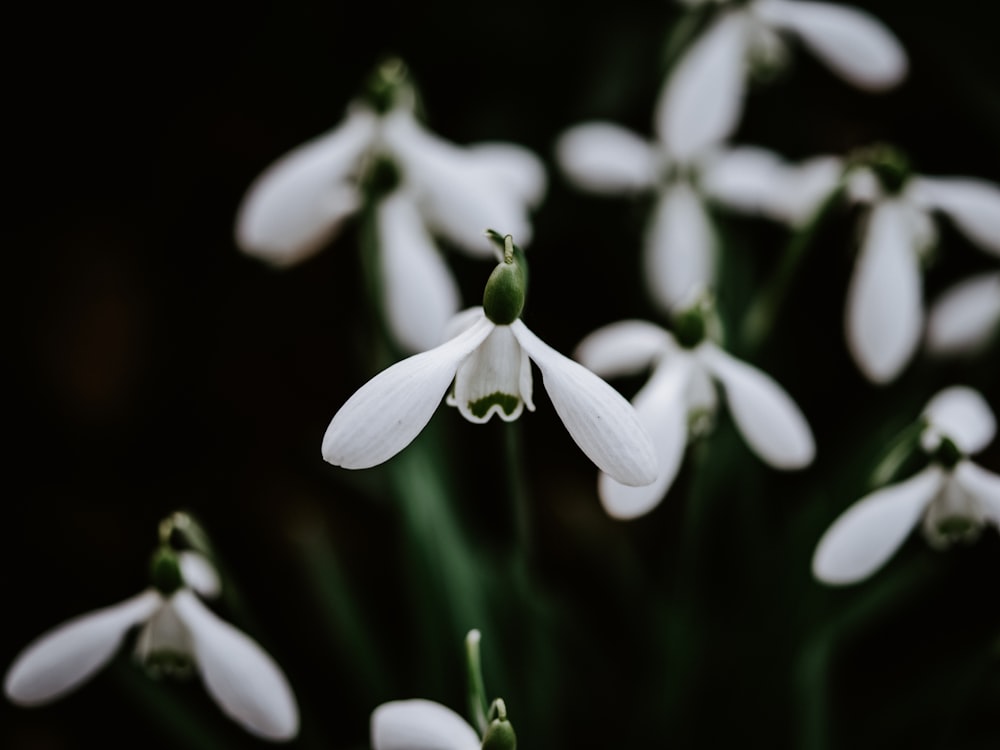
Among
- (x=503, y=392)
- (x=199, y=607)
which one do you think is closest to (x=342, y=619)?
(x=199, y=607)

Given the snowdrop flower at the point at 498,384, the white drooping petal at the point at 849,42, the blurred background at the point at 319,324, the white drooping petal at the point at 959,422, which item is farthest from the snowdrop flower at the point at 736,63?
the snowdrop flower at the point at 498,384

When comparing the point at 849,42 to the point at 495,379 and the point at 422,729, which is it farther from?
the point at 422,729

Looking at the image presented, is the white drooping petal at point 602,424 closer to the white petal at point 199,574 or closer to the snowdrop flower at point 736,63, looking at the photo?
the white petal at point 199,574

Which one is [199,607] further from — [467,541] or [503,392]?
[467,541]

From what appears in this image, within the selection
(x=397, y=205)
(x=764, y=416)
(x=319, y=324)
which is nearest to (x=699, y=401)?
(x=764, y=416)

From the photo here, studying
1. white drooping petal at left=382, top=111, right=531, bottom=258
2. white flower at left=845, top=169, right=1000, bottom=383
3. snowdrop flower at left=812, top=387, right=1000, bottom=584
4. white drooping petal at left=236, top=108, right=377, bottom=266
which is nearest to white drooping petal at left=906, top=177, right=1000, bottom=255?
white flower at left=845, top=169, right=1000, bottom=383

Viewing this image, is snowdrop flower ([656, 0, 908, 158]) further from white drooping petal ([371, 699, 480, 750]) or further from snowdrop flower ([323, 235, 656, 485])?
white drooping petal ([371, 699, 480, 750])
